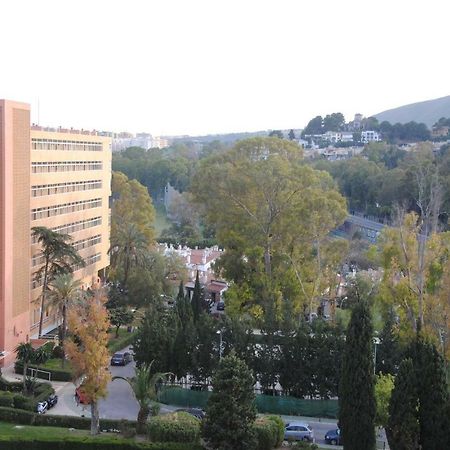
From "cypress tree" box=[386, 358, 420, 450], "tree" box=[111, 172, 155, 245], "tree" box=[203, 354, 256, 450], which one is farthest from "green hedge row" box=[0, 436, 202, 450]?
"tree" box=[111, 172, 155, 245]

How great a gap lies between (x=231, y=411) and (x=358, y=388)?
12.5 ft

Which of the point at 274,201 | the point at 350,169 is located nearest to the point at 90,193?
the point at 274,201

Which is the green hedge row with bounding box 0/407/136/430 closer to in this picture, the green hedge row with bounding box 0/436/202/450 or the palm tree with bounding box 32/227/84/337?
the green hedge row with bounding box 0/436/202/450

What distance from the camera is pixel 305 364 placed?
27000 mm

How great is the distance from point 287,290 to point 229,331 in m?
6.78

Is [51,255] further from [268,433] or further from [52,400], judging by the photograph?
[268,433]

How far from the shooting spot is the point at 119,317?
123ft

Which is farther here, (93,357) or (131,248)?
(131,248)

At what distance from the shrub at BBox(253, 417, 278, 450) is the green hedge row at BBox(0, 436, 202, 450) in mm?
2329

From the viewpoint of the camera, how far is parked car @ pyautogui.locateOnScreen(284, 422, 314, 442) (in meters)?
23.8

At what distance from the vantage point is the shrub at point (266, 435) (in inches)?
785

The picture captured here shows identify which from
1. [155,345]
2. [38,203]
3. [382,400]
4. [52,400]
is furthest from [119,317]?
[382,400]

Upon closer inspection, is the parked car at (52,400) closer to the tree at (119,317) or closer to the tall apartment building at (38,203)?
the tall apartment building at (38,203)

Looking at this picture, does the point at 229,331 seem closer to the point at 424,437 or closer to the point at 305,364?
the point at 305,364
